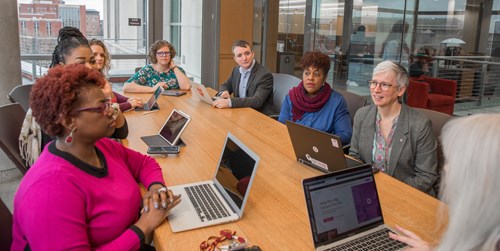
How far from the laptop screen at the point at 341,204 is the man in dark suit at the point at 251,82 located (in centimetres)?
231

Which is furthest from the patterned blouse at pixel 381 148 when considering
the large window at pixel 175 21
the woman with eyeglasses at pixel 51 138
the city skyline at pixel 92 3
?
the large window at pixel 175 21

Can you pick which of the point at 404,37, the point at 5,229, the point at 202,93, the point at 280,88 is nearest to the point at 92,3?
the point at 202,93

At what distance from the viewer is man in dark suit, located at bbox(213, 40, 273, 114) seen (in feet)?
12.5

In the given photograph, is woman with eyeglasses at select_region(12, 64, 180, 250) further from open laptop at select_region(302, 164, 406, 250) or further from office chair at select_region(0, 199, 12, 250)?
open laptop at select_region(302, 164, 406, 250)

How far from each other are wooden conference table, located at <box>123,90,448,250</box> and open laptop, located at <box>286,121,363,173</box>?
5 centimetres

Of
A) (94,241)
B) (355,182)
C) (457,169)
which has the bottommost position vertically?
(94,241)

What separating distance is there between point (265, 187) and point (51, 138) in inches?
38.1

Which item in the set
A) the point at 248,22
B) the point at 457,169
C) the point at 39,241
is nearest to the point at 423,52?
the point at 248,22

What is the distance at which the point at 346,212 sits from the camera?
1.39 meters

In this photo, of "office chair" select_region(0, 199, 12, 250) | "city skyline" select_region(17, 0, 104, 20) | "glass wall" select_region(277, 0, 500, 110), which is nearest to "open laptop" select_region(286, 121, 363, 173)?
"office chair" select_region(0, 199, 12, 250)

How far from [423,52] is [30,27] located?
4.94m

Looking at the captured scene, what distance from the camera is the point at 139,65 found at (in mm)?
6215

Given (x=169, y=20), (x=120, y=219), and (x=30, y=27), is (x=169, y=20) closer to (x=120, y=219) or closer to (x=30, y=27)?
(x=30, y=27)

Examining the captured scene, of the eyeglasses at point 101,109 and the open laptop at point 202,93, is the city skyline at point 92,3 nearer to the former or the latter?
the open laptop at point 202,93
